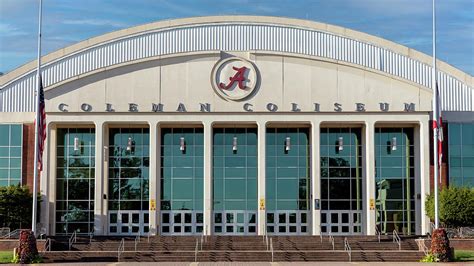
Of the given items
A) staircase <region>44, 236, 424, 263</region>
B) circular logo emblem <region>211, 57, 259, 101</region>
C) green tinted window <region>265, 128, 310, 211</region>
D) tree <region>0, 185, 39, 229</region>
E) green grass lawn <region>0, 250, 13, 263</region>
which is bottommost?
green grass lawn <region>0, 250, 13, 263</region>

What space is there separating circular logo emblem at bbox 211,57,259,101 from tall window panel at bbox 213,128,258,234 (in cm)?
308

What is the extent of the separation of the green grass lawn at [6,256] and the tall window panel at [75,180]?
9.62m

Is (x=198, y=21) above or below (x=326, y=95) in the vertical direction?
above

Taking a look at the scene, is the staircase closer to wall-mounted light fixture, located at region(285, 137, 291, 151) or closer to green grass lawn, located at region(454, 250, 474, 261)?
green grass lawn, located at region(454, 250, 474, 261)

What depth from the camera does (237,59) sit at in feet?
196

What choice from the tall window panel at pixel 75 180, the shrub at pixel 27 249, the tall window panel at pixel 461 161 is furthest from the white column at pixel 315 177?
the shrub at pixel 27 249

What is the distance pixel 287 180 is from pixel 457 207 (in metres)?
12.4

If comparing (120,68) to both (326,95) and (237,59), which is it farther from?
(326,95)

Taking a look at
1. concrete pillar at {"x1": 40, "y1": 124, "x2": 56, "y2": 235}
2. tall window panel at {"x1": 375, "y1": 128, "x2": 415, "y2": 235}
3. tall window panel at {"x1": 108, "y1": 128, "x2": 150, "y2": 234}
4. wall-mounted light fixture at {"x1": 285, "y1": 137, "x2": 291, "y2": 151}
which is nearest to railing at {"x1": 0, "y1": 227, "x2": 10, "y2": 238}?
concrete pillar at {"x1": 40, "y1": 124, "x2": 56, "y2": 235}

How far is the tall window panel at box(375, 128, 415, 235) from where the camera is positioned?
59.5 metres

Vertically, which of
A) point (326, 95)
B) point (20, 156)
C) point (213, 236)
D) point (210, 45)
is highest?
point (210, 45)

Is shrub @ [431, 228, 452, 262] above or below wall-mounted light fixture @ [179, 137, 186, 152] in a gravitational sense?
below

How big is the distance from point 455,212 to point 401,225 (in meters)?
6.18

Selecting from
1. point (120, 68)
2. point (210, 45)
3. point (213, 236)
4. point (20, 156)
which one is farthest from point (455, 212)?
point (20, 156)
